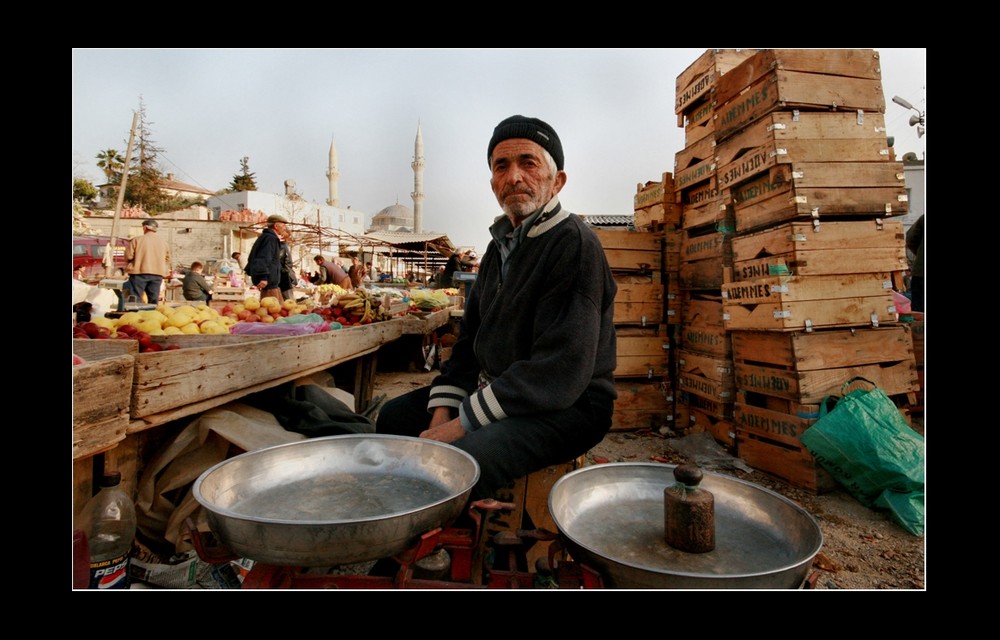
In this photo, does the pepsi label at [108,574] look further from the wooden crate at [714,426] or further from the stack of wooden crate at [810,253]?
the wooden crate at [714,426]

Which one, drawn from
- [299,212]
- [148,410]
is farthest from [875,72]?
[299,212]

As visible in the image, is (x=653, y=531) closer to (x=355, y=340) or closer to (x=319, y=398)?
(x=319, y=398)

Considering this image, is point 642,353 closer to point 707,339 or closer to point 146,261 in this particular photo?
point 707,339

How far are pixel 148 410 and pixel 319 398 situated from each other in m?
1.35

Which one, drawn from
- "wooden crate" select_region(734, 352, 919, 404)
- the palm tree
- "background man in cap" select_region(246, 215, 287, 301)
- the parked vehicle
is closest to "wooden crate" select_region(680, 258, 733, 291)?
"wooden crate" select_region(734, 352, 919, 404)

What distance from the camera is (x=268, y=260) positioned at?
7.82 meters

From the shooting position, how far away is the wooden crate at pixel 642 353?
16.0 feet

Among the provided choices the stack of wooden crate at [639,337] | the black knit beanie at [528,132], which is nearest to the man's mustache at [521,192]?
the black knit beanie at [528,132]

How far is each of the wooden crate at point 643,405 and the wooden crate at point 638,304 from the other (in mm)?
603

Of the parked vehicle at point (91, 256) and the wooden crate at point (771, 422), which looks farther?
the parked vehicle at point (91, 256)

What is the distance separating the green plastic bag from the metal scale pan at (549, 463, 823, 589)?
243 centimetres

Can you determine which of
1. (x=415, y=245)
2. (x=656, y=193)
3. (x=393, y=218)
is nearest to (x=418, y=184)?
(x=393, y=218)

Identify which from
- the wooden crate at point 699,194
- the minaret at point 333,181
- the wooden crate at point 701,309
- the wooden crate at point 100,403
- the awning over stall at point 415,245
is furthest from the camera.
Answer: the minaret at point 333,181
